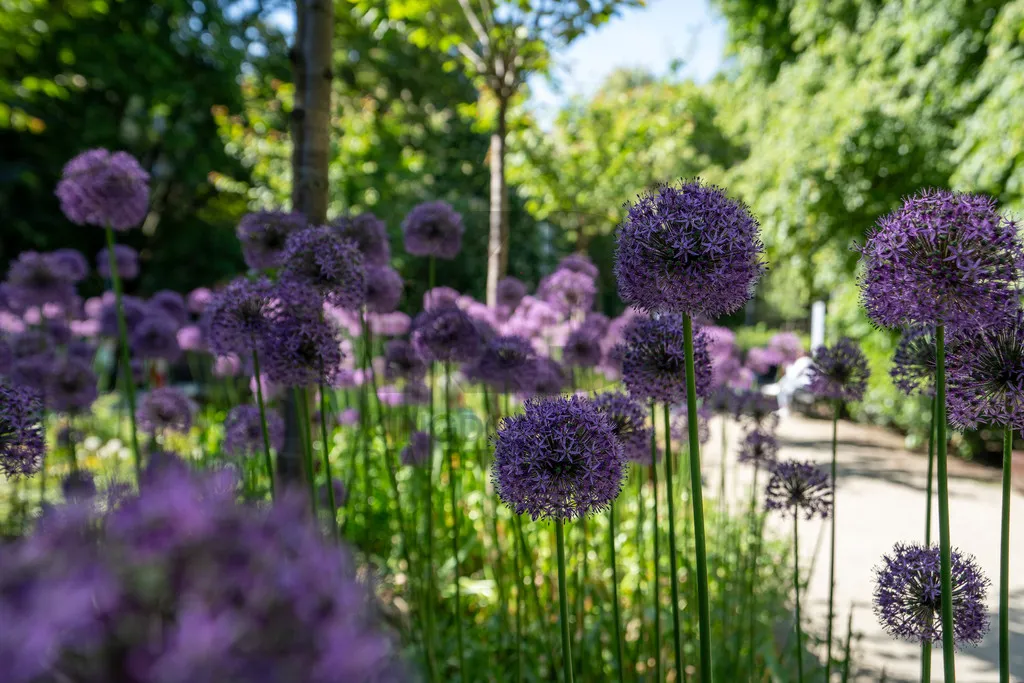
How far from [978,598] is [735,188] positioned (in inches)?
533

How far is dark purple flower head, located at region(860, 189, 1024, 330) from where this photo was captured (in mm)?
1218

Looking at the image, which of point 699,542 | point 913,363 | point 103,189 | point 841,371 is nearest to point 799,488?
point 841,371

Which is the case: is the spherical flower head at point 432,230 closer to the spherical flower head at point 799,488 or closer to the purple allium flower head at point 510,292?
the purple allium flower head at point 510,292

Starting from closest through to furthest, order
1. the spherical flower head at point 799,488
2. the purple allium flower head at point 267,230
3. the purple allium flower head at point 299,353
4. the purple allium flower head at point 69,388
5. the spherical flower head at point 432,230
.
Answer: the purple allium flower head at point 299,353 < the spherical flower head at point 799,488 < the purple allium flower head at point 267,230 < the purple allium flower head at point 69,388 < the spherical flower head at point 432,230

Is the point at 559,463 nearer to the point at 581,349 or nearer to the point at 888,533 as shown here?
the point at 581,349

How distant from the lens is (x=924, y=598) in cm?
153

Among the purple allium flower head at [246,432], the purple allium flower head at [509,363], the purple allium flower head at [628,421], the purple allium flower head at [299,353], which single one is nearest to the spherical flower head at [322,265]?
the purple allium flower head at [299,353]

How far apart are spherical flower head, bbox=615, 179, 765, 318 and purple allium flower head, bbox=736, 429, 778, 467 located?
1.73 metres

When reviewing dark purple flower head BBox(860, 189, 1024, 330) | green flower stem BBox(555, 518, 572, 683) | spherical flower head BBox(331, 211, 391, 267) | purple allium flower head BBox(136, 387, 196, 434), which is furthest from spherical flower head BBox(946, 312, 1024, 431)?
purple allium flower head BBox(136, 387, 196, 434)

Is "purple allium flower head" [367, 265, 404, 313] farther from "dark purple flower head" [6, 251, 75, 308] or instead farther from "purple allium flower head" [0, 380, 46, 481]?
"dark purple flower head" [6, 251, 75, 308]

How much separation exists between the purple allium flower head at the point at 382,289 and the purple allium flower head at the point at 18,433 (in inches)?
57.7

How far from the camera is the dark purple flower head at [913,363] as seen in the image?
1.77 meters

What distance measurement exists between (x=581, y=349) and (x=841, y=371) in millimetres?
1209

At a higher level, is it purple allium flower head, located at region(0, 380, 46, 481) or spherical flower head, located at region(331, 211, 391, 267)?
spherical flower head, located at region(331, 211, 391, 267)
